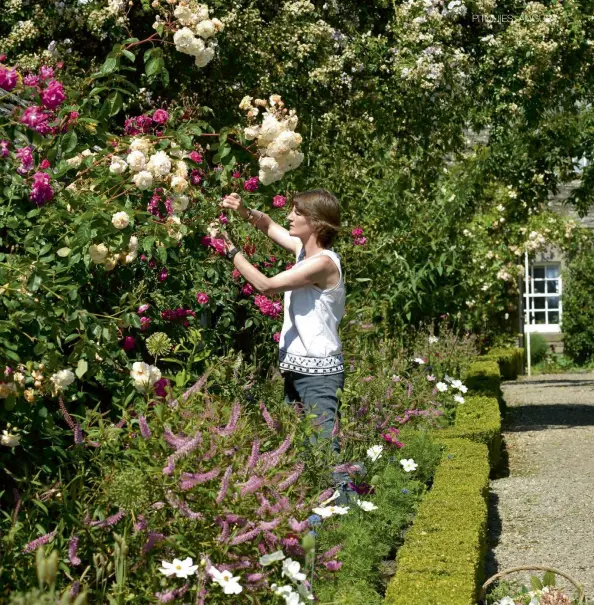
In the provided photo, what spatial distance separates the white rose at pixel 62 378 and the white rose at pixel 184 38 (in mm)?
1419

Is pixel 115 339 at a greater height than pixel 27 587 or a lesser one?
greater

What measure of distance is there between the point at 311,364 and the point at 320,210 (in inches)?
22.8

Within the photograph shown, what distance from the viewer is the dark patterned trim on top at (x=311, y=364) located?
13.0 ft

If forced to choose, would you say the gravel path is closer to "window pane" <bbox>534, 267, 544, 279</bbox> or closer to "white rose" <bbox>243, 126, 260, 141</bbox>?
"white rose" <bbox>243, 126, 260, 141</bbox>

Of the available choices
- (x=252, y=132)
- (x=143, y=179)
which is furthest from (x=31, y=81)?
(x=252, y=132)

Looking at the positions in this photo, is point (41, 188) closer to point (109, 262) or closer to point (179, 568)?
point (109, 262)

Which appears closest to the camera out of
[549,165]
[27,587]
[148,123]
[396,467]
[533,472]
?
[27,587]

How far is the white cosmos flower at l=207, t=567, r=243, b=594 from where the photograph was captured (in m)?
2.35

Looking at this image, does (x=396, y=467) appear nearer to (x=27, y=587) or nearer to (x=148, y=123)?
(x=148, y=123)

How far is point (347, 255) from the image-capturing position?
315 inches

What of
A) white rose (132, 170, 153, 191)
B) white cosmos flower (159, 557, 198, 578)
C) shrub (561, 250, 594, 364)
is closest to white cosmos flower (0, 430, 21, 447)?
white cosmos flower (159, 557, 198, 578)

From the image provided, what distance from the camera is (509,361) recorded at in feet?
51.9

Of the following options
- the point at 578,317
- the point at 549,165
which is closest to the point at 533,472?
the point at 549,165

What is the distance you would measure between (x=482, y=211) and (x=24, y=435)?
45.7ft
